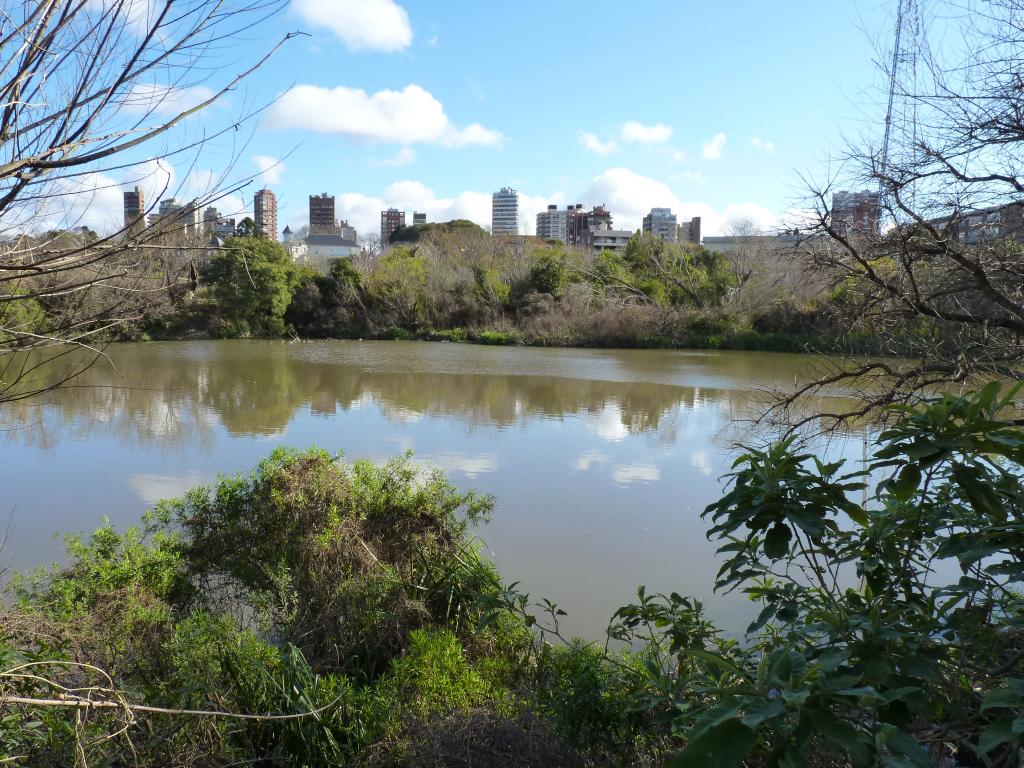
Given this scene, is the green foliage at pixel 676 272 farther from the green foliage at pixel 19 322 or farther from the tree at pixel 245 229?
the green foliage at pixel 19 322

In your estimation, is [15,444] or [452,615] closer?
[452,615]

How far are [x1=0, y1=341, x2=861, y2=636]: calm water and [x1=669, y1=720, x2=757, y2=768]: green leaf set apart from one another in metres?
1.72

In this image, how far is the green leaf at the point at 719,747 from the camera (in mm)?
1120

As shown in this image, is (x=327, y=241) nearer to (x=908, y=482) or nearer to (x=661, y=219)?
(x=661, y=219)

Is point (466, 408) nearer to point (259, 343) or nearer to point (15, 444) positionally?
point (15, 444)

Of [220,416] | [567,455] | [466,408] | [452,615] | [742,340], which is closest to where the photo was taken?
[452,615]

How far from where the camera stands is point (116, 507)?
650 cm

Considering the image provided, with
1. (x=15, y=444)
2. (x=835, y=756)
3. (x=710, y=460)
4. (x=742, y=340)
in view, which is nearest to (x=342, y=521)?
(x=835, y=756)

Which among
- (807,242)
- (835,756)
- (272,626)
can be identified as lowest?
(272,626)

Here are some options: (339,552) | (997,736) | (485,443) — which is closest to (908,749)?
(997,736)

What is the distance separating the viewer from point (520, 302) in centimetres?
2881

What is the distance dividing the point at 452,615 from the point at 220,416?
865 centimetres

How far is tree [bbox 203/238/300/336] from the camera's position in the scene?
83.8 feet

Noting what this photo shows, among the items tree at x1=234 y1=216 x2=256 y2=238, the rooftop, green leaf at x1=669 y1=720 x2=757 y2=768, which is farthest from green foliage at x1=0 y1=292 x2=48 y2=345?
the rooftop
